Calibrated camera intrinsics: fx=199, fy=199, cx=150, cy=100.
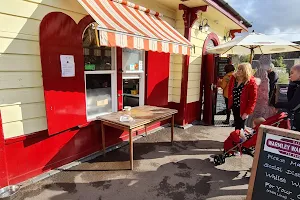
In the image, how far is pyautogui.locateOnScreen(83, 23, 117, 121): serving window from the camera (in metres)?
3.68

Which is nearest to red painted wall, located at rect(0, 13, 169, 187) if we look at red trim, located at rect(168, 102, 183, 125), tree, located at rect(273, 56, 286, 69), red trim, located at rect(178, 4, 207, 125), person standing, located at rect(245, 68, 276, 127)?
red trim, located at rect(178, 4, 207, 125)

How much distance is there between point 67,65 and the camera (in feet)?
10.5

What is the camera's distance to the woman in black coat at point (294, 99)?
2768mm

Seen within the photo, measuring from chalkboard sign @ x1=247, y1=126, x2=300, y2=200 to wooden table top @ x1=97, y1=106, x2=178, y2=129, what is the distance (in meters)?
1.93

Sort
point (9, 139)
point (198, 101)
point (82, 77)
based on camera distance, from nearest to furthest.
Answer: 1. point (9, 139)
2. point (82, 77)
3. point (198, 101)

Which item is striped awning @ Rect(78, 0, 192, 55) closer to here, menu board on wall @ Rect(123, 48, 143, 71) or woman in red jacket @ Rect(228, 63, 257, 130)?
menu board on wall @ Rect(123, 48, 143, 71)

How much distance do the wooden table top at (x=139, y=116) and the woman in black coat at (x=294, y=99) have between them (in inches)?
83.2

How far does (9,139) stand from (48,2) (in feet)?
6.81

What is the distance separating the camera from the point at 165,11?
→ 518cm

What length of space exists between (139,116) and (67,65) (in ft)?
5.34

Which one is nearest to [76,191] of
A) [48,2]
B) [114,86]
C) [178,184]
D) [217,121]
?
[178,184]

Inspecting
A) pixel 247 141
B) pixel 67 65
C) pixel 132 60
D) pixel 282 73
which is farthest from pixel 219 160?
pixel 282 73

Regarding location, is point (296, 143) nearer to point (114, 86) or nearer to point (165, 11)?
point (114, 86)

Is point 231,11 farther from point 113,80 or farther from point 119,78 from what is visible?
point 113,80
